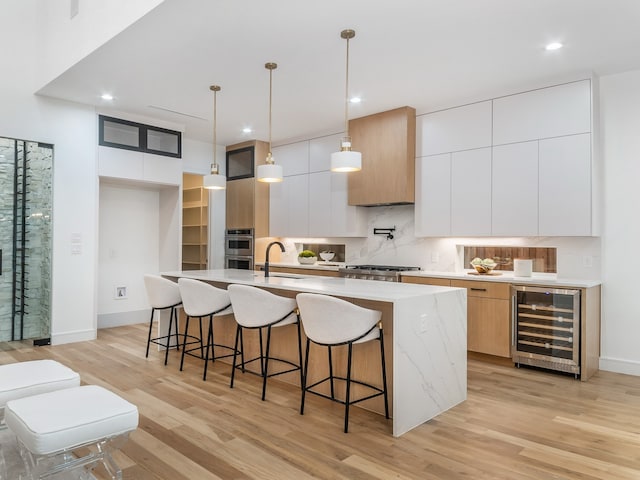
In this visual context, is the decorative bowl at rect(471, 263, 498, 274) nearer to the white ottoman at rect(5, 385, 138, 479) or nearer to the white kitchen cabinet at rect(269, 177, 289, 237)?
the white kitchen cabinet at rect(269, 177, 289, 237)

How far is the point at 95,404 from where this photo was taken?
2.15 m

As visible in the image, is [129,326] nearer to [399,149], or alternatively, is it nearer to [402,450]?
[399,149]

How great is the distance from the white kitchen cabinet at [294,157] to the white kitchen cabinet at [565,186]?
11.1 feet

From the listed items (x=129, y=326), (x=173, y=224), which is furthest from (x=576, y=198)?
(x=129, y=326)

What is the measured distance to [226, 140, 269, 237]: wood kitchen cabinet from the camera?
7.18m

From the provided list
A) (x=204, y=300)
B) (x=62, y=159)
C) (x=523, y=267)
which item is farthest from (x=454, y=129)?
(x=62, y=159)

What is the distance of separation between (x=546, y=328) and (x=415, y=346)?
196cm

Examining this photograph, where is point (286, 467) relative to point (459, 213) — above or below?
below

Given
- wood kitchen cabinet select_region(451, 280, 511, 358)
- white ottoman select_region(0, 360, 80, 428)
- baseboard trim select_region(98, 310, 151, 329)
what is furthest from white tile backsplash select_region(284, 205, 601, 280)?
white ottoman select_region(0, 360, 80, 428)

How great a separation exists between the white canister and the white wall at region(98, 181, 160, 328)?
502 cm

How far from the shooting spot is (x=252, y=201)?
7.20 m

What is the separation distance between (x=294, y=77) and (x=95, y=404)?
136 inches

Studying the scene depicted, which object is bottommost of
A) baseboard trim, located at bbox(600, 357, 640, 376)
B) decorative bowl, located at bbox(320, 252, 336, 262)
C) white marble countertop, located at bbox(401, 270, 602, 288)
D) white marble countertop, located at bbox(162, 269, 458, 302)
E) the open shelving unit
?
baseboard trim, located at bbox(600, 357, 640, 376)

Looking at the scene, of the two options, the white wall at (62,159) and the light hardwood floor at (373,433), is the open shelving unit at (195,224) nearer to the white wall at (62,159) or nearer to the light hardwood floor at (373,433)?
the white wall at (62,159)
